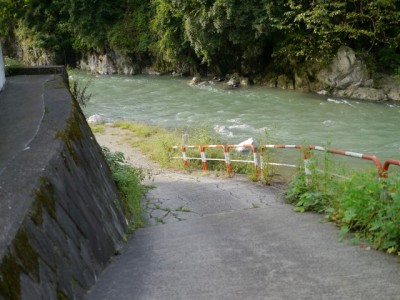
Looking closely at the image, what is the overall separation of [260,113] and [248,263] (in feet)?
62.9

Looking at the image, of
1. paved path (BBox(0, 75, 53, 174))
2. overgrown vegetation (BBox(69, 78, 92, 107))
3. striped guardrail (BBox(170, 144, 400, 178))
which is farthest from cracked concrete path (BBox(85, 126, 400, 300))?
overgrown vegetation (BBox(69, 78, 92, 107))

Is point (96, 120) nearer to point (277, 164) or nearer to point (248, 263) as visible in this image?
point (277, 164)

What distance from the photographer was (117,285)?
4.77 m

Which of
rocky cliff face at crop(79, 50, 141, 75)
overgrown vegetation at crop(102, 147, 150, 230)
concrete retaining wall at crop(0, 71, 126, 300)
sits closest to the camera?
concrete retaining wall at crop(0, 71, 126, 300)

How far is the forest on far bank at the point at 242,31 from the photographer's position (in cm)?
2430

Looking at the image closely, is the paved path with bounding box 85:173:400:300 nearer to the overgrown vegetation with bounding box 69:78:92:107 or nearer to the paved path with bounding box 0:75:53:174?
the paved path with bounding box 0:75:53:174

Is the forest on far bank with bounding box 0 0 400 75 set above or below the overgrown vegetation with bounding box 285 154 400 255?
above

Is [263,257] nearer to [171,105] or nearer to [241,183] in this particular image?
[241,183]

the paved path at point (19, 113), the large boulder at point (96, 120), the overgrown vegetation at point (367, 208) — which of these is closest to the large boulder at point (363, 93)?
the large boulder at point (96, 120)

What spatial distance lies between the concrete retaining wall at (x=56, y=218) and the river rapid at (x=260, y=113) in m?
9.57

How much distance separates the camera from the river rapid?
1898 centimetres

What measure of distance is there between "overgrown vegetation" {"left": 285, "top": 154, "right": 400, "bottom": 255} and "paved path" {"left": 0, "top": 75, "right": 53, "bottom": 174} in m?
3.96

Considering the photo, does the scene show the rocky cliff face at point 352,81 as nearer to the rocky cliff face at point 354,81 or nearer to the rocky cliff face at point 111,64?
the rocky cliff face at point 354,81

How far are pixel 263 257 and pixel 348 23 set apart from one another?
71.0 ft
